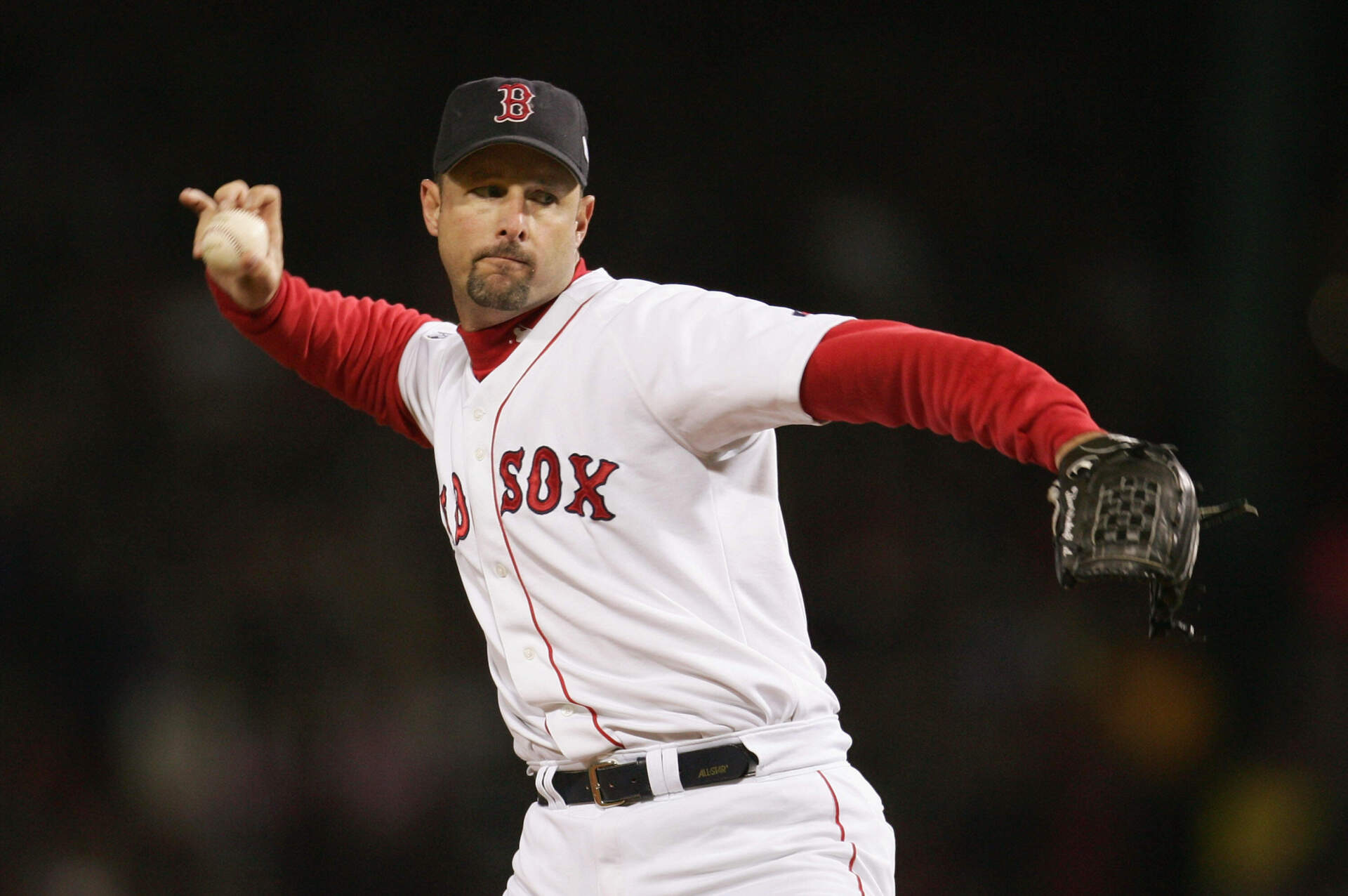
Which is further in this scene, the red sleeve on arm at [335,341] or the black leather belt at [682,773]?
the red sleeve on arm at [335,341]

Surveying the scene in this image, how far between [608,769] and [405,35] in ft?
10.8

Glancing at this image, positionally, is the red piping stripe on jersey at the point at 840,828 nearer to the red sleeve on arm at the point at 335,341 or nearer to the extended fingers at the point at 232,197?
the red sleeve on arm at the point at 335,341

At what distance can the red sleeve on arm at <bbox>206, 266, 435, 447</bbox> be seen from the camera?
2.06 meters

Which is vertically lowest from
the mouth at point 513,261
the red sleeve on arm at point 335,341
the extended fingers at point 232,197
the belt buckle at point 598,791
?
the belt buckle at point 598,791

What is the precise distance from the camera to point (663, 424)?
154 centimetres

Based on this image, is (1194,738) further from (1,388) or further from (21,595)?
(1,388)

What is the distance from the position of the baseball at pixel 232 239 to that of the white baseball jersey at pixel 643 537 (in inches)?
20.8

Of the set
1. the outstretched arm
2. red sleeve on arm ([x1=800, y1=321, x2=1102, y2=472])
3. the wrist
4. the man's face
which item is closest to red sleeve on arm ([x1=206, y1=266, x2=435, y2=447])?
the outstretched arm

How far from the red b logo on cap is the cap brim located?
0.03 m

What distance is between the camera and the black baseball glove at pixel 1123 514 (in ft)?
3.71

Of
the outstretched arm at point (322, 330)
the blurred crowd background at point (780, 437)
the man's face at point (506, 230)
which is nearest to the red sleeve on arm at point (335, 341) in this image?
the outstretched arm at point (322, 330)

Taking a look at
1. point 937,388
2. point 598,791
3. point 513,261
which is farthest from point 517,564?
point 937,388

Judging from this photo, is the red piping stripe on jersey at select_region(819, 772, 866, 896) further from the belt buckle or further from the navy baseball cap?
the navy baseball cap

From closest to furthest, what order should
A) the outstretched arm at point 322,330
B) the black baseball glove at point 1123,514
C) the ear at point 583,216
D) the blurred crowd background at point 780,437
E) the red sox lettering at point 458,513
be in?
the black baseball glove at point 1123,514, the red sox lettering at point 458,513, the ear at point 583,216, the outstretched arm at point 322,330, the blurred crowd background at point 780,437
